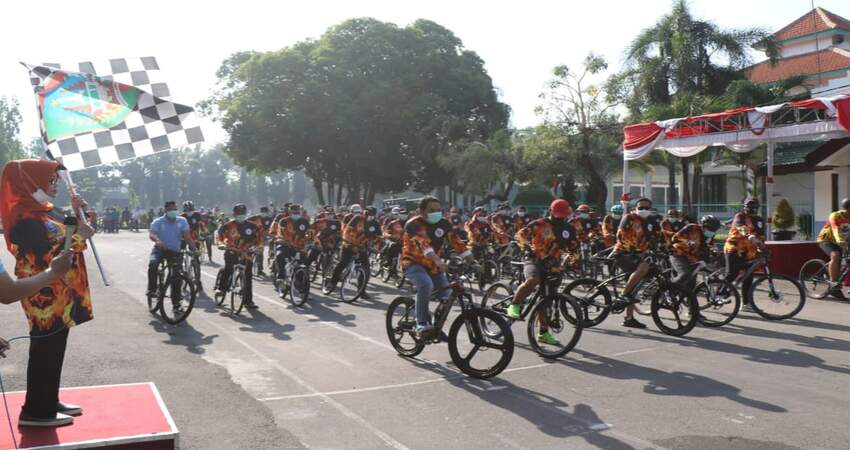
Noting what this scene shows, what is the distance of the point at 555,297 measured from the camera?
8.59m

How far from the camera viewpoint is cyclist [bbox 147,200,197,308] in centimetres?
1139

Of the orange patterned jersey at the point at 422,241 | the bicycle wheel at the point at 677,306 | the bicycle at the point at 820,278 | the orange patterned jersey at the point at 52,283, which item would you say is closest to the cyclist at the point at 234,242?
the orange patterned jersey at the point at 422,241

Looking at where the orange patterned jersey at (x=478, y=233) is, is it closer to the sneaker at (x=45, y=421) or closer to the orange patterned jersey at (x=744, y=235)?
the orange patterned jersey at (x=744, y=235)

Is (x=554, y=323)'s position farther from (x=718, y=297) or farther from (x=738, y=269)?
(x=738, y=269)

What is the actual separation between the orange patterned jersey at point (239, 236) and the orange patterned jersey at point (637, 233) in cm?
602

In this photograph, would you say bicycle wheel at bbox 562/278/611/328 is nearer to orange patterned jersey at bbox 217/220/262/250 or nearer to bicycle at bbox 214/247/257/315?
bicycle at bbox 214/247/257/315

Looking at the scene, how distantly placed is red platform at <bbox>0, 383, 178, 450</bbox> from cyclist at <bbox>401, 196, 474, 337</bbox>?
130 inches

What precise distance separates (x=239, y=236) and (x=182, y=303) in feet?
6.38

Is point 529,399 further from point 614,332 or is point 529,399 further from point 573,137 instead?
point 573,137

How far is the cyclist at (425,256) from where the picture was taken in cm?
788

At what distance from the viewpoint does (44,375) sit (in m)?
4.60

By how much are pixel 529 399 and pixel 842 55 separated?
4264cm

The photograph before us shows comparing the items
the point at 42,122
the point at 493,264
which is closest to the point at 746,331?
the point at 493,264

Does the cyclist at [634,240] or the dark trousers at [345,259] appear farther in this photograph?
the dark trousers at [345,259]
